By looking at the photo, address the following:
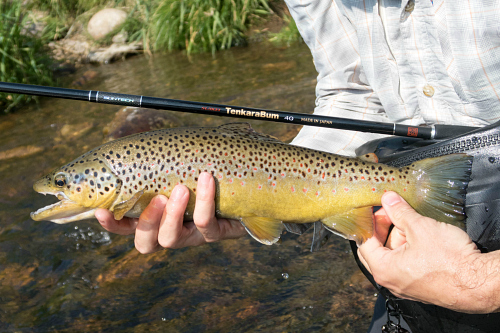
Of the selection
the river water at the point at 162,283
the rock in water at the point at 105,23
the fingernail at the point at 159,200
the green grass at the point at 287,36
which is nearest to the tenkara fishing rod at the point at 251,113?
the fingernail at the point at 159,200

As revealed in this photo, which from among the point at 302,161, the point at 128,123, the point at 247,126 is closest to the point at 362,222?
the point at 302,161

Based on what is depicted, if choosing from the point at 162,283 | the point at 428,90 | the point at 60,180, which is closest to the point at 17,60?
the point at 162,283

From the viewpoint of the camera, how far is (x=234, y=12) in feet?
30.6

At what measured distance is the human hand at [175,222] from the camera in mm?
1865

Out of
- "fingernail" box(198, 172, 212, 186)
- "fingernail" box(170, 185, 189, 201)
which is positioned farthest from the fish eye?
"fingernail" box(198, 172, 212, 186)

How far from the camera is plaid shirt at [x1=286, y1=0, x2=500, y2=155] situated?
1.93 metres

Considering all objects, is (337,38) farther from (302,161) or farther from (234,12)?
(234,12)

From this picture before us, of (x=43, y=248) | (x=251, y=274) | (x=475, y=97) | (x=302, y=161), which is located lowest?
(x=43, y=248)

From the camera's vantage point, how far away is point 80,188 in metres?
1.93

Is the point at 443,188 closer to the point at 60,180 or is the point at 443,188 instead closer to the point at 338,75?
the point at 338,75

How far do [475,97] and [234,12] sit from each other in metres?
8.07

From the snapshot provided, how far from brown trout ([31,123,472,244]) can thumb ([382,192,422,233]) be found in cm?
6

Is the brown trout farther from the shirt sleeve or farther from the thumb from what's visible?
the shirt sleeve

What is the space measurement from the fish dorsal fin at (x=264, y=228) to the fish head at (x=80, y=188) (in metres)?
0.62
